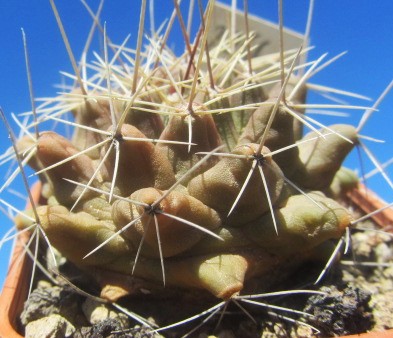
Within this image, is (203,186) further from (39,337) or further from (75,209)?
(39,337)

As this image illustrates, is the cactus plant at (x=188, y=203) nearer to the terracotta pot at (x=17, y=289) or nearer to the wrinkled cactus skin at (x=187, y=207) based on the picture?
the wrinkled cactus skin at (x=187, y=207)

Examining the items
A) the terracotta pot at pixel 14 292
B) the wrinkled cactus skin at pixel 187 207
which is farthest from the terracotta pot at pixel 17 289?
the wrinkled cactus skin at pixel 187 207

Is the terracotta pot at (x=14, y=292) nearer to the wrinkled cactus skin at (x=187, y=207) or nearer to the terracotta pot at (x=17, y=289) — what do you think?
the terracotta pot at (x=17, y=289)

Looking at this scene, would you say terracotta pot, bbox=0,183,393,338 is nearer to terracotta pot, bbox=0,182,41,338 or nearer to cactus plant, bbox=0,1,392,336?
terracotta pot, bbox=0,182,41,338

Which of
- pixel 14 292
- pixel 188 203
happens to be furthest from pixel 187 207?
pixel 14 292

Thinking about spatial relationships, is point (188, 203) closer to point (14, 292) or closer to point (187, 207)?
point (187, 207)

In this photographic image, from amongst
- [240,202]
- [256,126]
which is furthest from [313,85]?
[240,202]

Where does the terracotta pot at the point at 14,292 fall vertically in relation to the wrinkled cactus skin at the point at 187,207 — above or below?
below

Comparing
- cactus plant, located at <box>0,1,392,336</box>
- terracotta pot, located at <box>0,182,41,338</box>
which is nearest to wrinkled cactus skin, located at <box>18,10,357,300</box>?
cactus plant, located at <box>0,1,392,336</box>

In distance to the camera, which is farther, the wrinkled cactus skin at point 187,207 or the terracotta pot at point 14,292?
the terracotta pot at point 14,292

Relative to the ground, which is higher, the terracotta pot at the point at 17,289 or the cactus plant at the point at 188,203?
the cactus plant at the point at 188,203
